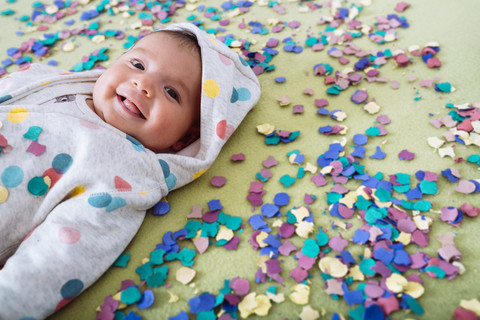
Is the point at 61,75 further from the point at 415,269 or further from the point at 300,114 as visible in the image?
the point at 415,269

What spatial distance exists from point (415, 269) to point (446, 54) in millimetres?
876

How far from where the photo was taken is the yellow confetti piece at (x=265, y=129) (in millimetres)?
1268

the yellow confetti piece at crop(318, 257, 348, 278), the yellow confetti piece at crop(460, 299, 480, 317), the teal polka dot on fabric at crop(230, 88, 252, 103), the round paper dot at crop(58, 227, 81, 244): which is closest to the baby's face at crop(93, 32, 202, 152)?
the teal polka dot on fabric at crop(230, 88, 252, 103)

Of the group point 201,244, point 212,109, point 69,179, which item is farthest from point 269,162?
point 69,179

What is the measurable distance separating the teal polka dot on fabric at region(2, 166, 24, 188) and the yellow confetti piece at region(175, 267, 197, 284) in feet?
1.44

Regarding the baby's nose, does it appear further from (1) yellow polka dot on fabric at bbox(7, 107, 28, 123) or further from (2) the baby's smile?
(1) yellow polka dot on fabric at bbox(7, 107, 28, 123)

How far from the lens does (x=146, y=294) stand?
0.89 metres

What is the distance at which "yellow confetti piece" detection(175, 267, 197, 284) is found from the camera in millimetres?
917

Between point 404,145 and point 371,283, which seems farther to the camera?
point 404,145

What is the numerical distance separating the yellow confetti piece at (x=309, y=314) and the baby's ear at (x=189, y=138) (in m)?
0.62

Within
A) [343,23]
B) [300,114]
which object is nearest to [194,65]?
[300,114]

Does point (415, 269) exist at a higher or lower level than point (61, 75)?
lower

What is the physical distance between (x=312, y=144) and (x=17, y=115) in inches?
31.5

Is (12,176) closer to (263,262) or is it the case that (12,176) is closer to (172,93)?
(172,93)
